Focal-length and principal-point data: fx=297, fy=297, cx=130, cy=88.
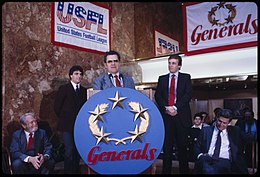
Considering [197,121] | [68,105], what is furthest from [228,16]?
[68,105]

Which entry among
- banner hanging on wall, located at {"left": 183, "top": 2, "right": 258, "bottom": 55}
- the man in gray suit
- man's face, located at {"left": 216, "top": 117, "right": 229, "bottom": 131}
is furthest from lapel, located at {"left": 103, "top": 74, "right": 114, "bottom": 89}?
banner hanging on wall, located at {"left": 183, "top": 2, "right": 258, "bottom": 55}

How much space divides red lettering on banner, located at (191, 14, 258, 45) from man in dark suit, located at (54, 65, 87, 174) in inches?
87.5

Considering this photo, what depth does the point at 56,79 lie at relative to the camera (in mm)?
4461

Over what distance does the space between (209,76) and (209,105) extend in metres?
0.64

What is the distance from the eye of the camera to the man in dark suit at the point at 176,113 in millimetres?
2959

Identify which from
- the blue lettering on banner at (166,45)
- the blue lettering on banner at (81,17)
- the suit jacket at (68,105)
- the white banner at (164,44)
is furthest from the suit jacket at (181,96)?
the blue lettering on banner at (166,45)

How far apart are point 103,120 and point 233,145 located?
1274mm

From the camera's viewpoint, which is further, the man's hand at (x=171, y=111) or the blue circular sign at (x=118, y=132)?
the man's hand at (x=171, y=111)

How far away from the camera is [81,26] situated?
466cm

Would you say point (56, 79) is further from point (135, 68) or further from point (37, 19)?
point (135, 68)

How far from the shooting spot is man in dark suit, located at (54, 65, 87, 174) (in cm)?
323

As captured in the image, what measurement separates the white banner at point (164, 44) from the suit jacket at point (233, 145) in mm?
3414

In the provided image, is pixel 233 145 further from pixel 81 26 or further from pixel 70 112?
pixel 81 26

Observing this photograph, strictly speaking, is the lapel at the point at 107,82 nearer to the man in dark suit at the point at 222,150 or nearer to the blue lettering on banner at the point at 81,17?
the man in dark suit at the point at 222,150
